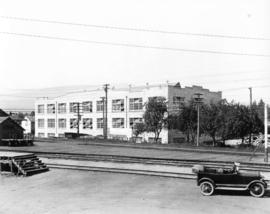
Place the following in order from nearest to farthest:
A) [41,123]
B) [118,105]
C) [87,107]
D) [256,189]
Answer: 1. [256,189]
2. [118,105]
3. [87,107]
4. [41,123]

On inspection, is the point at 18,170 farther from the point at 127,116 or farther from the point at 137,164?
the point at 127,116

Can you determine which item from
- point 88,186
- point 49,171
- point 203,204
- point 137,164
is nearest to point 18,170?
point 49,171

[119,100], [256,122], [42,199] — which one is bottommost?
[42,199]

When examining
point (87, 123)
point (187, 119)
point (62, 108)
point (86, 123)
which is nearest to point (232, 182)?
point (187, 119)

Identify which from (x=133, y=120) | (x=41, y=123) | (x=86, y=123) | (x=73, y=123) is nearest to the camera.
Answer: (x=133, y=120)

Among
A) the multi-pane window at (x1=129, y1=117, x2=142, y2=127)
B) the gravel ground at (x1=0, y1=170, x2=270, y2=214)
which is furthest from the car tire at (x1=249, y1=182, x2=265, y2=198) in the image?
the multi-pane window at (x1=129, y1=117, x2=142, y2=127)

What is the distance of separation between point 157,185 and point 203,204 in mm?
3365

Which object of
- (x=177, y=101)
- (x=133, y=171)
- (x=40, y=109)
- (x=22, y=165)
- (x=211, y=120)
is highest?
(x=177, y=101)

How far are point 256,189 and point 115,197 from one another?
5.29m

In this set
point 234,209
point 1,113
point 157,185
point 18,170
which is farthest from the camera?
point 1,113

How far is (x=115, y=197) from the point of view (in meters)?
12.5

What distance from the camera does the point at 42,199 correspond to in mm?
12531

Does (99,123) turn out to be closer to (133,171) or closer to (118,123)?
(118,123)

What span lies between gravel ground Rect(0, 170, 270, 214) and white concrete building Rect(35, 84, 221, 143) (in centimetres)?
4165
